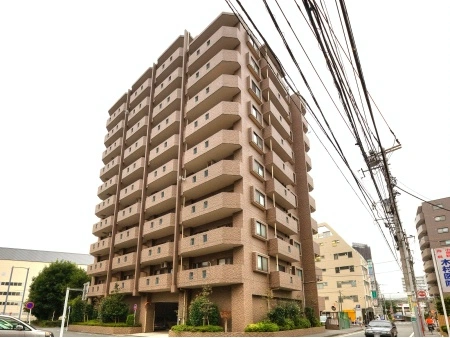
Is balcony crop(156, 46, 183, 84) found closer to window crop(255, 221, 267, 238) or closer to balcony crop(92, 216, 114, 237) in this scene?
balcony crop(92, 216, 114, 237)

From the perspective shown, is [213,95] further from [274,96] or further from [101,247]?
[101,247]

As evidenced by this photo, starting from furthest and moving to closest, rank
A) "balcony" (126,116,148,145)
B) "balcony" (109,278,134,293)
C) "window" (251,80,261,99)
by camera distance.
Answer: "balcony" (126,116,148,145), "balcony" (109,278,134,293), "window" (251,80,261,99)

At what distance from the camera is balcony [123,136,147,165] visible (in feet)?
132

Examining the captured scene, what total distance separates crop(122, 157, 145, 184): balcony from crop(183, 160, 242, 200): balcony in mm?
10698

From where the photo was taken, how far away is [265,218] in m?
29.0

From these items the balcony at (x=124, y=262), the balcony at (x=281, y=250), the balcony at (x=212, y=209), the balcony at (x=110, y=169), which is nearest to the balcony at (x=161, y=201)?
the balcony at (x=212, y=209)

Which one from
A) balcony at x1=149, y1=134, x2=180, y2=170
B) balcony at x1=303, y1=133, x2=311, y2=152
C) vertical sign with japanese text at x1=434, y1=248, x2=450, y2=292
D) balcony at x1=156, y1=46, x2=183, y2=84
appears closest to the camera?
vertical sign with japanese text at x1=434, y1=248, x2=450, y2=292

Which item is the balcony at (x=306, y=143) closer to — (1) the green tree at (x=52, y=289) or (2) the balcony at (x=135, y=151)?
(2) the balcony at (x=135, y=151)

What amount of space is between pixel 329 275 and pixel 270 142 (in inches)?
1795

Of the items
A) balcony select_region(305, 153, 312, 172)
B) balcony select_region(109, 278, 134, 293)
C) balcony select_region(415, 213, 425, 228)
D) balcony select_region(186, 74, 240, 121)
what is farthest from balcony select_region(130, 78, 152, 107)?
balcony select_region(415, 213, 425, 228)

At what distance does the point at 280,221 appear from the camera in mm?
29203

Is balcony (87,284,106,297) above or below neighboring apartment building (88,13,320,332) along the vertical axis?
below

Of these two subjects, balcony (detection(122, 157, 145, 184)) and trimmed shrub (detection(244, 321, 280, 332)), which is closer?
trimmed shrub (detection(244, 321, 280, 332))

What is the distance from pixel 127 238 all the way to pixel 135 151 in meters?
11.5
